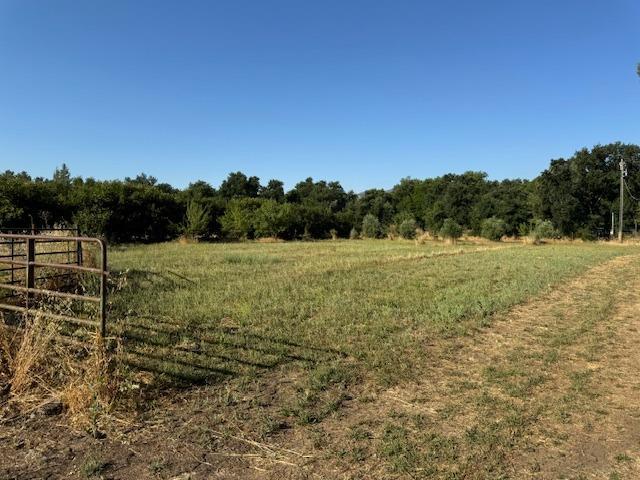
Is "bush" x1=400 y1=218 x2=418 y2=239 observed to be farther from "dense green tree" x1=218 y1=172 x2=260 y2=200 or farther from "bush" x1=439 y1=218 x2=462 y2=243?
"dense green tree" x1=218 y1=172 x2=260 y2=200

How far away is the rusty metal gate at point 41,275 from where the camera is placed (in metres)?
5.05

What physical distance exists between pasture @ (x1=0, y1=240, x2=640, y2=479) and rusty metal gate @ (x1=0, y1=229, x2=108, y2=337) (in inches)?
28.8

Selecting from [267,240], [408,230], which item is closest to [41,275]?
[267,240]

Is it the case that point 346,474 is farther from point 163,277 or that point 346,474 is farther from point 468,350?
point 163,277

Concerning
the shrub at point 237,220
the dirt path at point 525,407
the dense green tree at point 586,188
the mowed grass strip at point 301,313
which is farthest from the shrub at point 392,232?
the dirt path at point 525,407

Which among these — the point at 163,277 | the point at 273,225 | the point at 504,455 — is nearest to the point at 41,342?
the point at 504,455

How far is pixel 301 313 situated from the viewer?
820 cm

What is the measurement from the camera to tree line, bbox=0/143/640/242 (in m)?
26.4

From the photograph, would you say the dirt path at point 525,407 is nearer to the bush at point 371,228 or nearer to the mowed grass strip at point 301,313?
the mowed grass strip at point 301,313

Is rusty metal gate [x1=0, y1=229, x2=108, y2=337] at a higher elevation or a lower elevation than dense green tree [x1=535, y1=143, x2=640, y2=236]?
lower

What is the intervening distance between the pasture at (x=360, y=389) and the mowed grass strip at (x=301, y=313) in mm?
44

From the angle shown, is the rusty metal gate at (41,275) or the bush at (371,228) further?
the bush at (371,228)

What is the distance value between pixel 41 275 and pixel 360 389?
23.9 feet

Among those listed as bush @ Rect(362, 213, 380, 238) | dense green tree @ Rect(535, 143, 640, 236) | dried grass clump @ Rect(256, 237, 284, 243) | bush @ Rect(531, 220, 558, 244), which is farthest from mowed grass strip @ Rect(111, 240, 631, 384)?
dense green tree @ Rect(535, 143, 640, 236)
